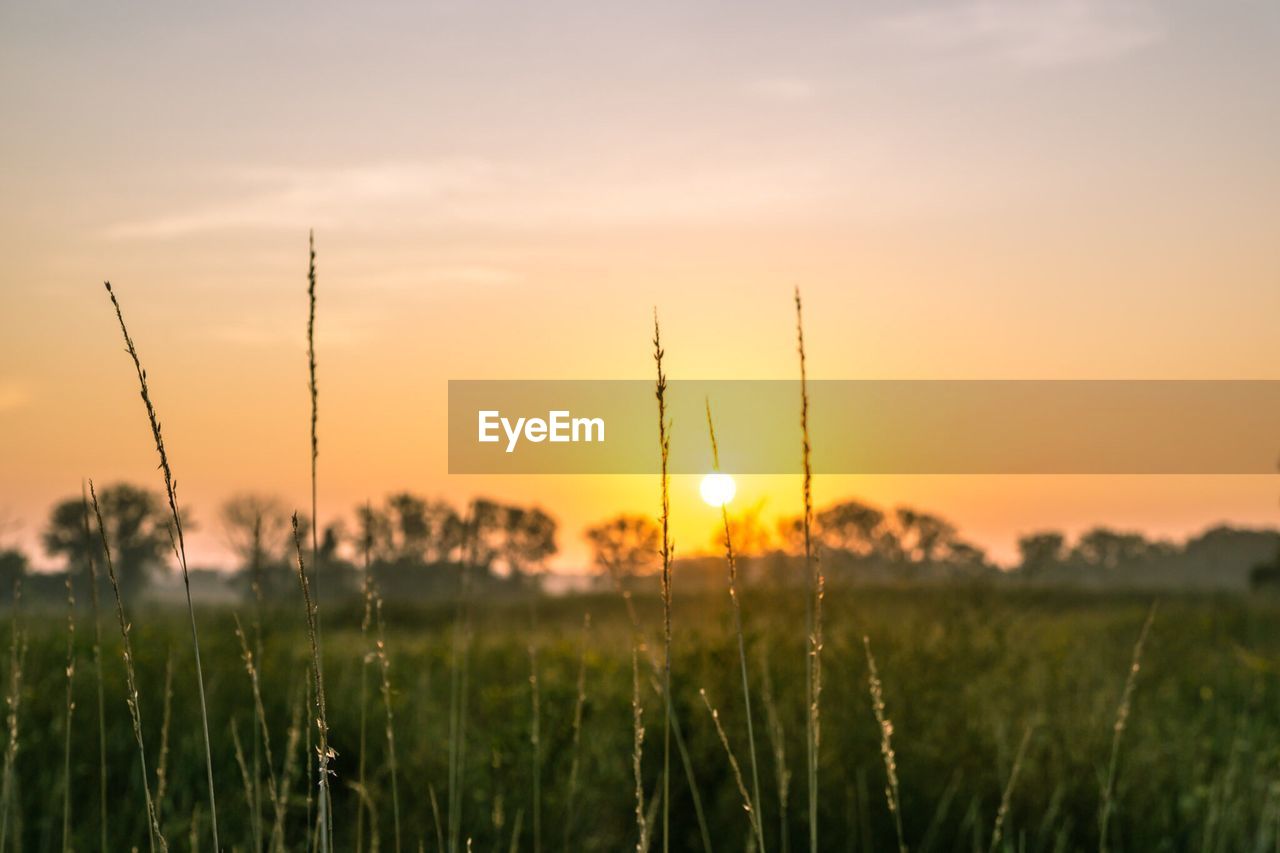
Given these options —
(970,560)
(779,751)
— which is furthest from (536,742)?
(970,560)

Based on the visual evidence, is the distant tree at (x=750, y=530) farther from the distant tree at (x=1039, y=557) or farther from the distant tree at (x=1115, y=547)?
the distant tree at (x=1115, y=547)

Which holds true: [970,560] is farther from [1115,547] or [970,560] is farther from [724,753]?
[1115,547]

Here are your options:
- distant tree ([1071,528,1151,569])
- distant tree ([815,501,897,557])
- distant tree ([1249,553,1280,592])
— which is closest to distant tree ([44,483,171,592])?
distant tree ([815,501,897,557])

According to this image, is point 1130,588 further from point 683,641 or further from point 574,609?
point 683,641

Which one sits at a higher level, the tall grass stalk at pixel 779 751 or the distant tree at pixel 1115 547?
the tall grass stalk at pixel 779 751

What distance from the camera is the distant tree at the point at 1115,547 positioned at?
61656mm

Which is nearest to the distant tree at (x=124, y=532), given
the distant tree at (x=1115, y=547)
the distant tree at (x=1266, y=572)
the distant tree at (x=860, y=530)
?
the distant tree at (x=860, y=530)

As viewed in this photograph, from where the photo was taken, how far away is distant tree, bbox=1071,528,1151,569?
202 feet

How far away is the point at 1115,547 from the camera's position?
63.9m

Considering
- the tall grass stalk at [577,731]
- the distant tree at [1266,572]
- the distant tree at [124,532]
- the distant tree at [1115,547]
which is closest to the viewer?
the tall grass stalk at [577,731]

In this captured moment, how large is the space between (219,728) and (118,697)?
2.91ft

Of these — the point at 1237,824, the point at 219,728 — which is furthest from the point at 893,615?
the point at 219,728

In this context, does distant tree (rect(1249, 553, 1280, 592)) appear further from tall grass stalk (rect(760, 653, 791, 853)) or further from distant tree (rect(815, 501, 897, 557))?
tall grass stalk (rect(760, 653, 791, 853))

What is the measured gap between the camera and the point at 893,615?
6461 mm
